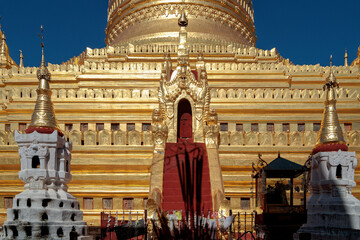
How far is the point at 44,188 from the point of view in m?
12.7

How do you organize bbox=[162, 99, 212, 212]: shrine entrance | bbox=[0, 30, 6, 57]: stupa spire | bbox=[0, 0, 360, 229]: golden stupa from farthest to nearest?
bbox=[0, 30, 6, 57]: stupa spire → bbox=[0, 0, 360, 229]: golden stupa → bbox=[162, 99, 212, 212]: shrine entrance

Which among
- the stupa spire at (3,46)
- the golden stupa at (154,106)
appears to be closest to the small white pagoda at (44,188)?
the golden stupa at (154,106)

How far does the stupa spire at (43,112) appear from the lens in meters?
13.2

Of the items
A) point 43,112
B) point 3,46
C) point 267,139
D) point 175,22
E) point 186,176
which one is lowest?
point 186,176

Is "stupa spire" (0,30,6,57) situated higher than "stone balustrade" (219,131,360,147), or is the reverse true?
"stupa spire" (0,30,6,57)

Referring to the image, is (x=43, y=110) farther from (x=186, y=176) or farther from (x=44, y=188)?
(x=186, y=176)

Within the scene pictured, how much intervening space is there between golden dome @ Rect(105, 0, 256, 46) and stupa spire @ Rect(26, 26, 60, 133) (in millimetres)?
13918

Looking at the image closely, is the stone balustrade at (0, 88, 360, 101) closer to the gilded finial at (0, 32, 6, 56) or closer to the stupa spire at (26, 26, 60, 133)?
the stupa spire at (26, 26, 60, 133)

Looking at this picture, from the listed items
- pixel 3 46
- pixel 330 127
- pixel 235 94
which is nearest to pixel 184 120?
pixel 235 94

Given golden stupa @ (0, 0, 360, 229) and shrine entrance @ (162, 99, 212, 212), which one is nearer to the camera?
shrine entrance @ (162, 99, 212, 212)

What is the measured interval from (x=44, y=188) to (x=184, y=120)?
267 inches

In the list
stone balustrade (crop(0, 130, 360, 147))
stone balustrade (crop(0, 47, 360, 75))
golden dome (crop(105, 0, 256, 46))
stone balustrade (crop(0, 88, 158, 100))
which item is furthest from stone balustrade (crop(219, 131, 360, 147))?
golden dome (crop(105, 0, 256, 46))

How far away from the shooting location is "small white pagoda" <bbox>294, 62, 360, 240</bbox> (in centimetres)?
1234

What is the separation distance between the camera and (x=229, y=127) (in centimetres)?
2056
